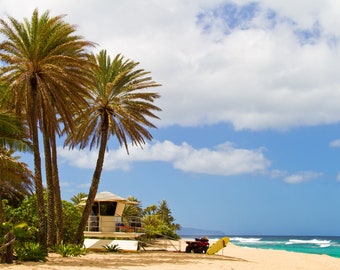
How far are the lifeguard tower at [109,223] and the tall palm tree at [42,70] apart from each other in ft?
26.1

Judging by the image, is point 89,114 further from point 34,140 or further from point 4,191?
point 4,191

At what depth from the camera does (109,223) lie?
3212cm

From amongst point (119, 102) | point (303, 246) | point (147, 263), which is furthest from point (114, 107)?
point (303, 246)

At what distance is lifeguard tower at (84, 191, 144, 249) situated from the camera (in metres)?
30.0

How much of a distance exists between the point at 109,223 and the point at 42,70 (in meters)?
13.9

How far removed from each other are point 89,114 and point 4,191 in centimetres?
1316

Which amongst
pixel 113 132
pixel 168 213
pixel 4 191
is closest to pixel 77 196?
pixel 168 213

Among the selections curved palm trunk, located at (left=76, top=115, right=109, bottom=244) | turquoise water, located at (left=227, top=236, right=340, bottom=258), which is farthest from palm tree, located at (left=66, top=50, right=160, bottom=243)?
turquoise water, located at (left=227, top=236, right=340, bottom=258)

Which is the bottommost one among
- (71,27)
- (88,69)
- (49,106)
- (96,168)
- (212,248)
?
(212,248)

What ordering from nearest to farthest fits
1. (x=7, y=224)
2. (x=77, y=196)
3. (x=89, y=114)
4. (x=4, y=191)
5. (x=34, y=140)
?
(x=7, y=224) → (x=34, y=140) → (x=89, y=114) → (x=4, y=191) → (x=77, y=196)

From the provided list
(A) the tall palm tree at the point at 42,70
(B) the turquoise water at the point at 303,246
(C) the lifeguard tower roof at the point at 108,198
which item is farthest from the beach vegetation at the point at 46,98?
(B) the turquoise water at the point at 303,246

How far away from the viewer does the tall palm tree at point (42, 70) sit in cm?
2159

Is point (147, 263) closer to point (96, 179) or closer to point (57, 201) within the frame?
point (57, 201)

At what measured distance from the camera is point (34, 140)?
22312 mm
